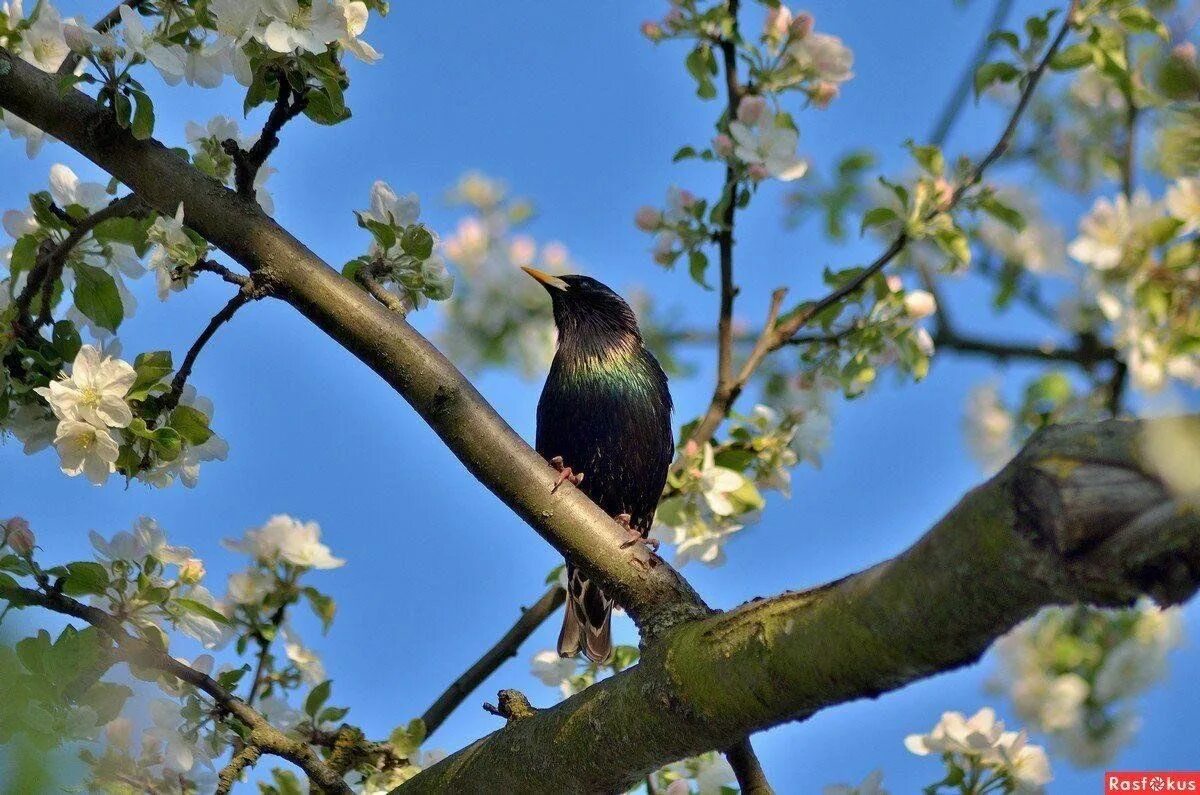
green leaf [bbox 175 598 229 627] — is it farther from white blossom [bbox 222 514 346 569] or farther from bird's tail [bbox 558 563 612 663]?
bird's tail [bbox 558 563 612 663]

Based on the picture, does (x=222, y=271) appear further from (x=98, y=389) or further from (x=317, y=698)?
(x=317, y=698)

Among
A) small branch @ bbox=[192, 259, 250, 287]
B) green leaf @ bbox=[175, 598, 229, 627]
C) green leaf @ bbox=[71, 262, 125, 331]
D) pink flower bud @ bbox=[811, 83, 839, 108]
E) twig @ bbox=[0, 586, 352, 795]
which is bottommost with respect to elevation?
twig @ bbox=[0, 586, 352, 795]

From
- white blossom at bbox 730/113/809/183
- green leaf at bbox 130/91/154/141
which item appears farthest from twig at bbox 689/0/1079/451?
green leaf at bbox 130/91/154/141

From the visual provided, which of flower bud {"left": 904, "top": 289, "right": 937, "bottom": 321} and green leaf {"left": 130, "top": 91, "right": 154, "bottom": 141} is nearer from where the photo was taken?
green leaf {"left": 130, "top": 91, "right": 154, "bottom": 141}

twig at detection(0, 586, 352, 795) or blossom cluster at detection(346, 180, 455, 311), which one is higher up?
blossom cluster at detection(346, 180, 455, 311)

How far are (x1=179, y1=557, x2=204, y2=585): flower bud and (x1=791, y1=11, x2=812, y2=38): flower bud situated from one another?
2.52m

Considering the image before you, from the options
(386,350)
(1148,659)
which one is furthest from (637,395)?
(386,350)

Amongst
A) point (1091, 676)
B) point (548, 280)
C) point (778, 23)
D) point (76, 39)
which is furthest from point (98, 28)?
point (1091, 676)

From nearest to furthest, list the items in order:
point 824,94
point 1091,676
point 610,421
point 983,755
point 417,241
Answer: point 417,241 < point 983,755 < point 824,94 < point 610,421 < point 1091,676

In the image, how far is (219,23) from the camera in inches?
93.0

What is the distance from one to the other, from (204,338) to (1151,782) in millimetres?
3079

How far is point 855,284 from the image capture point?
3.98 meters

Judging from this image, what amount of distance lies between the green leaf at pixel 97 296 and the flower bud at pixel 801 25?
7.63 feet

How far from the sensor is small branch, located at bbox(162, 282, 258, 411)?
2.38 m
